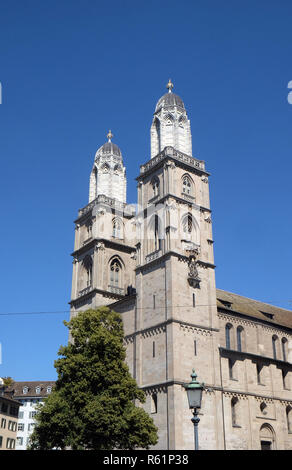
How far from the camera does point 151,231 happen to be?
5144 cm

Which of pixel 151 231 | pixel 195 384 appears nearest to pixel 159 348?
pixel 151 231

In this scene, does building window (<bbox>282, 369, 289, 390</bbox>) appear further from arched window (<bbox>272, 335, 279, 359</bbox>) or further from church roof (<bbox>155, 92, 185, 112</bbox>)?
church roof (<bbox>155, 92, 185, 112</bbox>)

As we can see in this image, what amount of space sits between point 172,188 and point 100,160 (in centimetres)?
1842

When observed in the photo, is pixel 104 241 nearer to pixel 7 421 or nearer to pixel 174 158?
pixel 174 158

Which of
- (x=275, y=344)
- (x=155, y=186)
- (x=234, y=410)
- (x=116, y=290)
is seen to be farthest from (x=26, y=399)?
(x=155, y=186)

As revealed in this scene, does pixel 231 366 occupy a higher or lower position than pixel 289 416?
higher

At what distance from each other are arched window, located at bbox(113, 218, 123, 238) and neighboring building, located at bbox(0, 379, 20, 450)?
96.5 ft

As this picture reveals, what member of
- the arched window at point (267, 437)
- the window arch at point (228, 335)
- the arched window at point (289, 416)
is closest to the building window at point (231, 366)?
the window arch at point (228, 335)

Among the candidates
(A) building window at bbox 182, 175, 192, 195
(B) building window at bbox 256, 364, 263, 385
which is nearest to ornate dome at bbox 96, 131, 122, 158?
(A) building window at bbox 182, 175, 192, 195

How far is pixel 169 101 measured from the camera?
Answer: 186ft

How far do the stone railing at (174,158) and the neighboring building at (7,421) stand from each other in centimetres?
3987

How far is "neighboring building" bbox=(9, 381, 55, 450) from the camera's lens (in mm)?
93500

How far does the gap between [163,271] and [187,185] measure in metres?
10.4

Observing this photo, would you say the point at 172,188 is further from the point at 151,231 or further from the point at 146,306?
the point at 146,306
